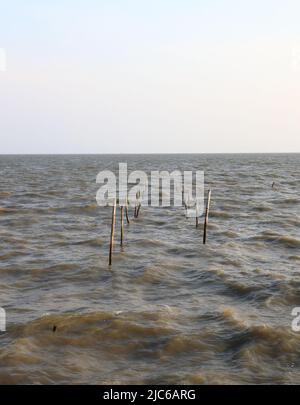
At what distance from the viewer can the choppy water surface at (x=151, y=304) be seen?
8.76 meters

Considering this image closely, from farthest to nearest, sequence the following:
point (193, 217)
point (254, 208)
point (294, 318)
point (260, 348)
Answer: point (254, 208) < point (193, 217) < point (294, 318) < point (260, 348)

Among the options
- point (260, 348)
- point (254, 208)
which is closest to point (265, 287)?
point (260, 348)

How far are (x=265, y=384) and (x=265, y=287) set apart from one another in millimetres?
5243

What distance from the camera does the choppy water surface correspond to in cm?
876

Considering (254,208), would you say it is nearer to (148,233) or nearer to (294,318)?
(148,233)

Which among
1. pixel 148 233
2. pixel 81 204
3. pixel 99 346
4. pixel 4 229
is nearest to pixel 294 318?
pixel 99 346

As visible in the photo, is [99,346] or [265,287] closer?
[99,346]

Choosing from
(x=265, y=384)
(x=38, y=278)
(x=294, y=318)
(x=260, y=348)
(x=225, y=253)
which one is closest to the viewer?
(x=265, y=384)

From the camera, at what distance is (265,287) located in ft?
43.4

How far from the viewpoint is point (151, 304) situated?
39.3 ft

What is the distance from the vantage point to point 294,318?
11039 mm
